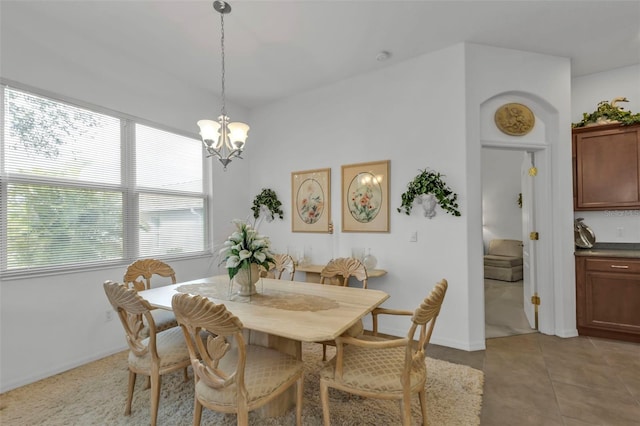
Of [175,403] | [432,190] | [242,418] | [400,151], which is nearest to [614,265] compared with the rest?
[432,190]

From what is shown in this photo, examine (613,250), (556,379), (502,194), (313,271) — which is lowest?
(556,379)

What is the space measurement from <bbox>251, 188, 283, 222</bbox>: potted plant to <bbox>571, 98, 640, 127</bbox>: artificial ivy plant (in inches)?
160

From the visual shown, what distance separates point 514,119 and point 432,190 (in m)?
1.31

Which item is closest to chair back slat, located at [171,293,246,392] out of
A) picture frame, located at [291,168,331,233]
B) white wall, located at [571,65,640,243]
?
picture frame, located at [291,168,331,233]

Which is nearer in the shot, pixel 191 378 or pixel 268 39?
pixel 191 378

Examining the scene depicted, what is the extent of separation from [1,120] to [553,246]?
5.63 metres

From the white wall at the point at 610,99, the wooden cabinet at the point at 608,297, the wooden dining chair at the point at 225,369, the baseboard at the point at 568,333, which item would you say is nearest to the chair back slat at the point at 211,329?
the wooden dining chair at the point at 225,369

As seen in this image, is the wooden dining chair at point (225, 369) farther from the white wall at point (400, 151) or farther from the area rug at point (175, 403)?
the white wall at point (400, 151)

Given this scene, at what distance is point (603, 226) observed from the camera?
370 centimetres

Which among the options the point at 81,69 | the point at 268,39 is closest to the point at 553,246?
the point at 268,39

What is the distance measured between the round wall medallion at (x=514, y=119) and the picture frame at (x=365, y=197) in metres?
1.33

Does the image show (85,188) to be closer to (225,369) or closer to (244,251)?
(244,251)

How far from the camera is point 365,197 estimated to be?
3693mm

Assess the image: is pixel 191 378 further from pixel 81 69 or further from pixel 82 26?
pixel 82 26
